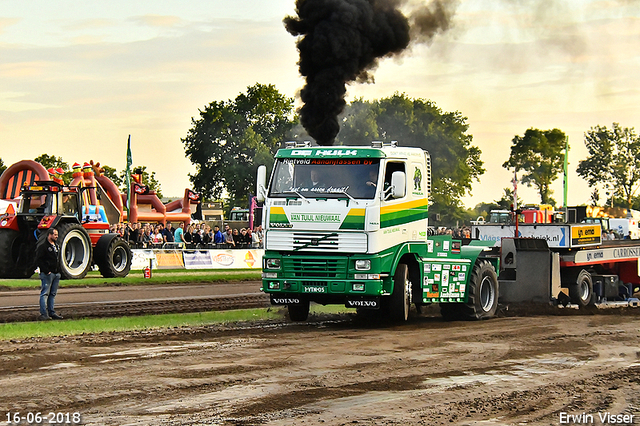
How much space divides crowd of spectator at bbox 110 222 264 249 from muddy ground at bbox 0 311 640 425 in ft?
63.3

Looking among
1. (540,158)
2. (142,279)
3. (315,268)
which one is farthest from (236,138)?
(315,268)

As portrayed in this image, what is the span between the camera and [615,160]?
8519cm

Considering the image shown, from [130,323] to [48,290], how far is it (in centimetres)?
191

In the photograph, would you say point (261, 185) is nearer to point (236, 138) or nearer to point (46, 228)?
point (46, 228)

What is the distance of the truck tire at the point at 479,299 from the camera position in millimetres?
16312

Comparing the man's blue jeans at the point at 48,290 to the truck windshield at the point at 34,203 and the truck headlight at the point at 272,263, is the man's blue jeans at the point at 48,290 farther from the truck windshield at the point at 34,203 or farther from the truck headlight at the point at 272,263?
the truck windshield at the point at 34,203

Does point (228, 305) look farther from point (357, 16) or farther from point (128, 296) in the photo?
point (357, 16)

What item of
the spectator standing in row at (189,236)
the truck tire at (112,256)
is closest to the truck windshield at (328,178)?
the truck tire at (112,256)

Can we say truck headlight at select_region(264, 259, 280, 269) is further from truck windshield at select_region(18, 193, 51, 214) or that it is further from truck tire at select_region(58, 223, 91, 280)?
truck windshield at select_region(18, 193, 51, 214)

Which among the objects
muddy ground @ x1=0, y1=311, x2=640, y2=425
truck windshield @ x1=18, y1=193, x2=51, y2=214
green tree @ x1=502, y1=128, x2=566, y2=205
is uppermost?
green tree @ x1=502, y1=128, x2=566, y2=205

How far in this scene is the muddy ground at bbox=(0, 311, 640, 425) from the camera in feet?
25.1

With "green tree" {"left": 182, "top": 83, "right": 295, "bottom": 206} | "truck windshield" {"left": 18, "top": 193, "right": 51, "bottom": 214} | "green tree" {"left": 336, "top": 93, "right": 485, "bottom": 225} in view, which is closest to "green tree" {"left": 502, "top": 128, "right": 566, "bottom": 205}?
"green tree" {"left": 336, "top": 93, "right": 485, "bottom": 225}

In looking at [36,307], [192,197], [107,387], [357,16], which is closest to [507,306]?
[357,16]

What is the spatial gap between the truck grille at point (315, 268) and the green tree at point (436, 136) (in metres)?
62.7
